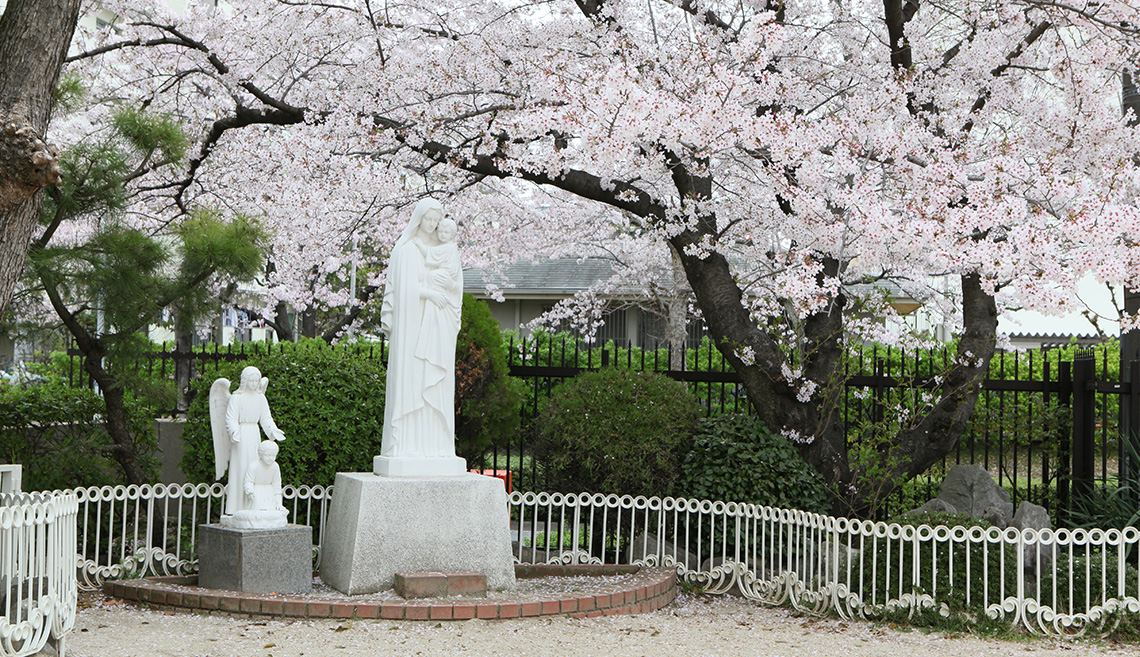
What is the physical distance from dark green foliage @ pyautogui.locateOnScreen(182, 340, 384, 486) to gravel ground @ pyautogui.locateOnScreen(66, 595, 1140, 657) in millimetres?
1787

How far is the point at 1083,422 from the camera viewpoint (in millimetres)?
8727

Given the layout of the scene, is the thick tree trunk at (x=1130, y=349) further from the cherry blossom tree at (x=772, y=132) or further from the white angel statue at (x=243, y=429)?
the white angel statue at (x=243, y=429)

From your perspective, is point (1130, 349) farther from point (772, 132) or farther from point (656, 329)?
point (656, 329)

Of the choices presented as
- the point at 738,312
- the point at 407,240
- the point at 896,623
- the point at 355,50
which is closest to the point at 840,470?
the point at 738,312

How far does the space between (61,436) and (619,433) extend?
496 cm

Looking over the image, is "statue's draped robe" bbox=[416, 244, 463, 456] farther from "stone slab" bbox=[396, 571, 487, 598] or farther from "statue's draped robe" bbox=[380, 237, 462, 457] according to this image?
"stone slab" bbox=[396, 571, 487, 598]

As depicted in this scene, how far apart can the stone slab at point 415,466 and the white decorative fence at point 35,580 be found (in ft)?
7.21

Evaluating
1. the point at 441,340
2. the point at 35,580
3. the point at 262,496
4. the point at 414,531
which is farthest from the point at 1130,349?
the point at 35,580

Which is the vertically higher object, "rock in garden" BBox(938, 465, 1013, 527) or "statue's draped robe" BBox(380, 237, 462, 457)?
"statue's draped robe" BBox(380, 237, 462, 457)

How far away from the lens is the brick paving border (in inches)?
245

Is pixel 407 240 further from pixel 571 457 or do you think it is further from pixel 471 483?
pixel 571 457

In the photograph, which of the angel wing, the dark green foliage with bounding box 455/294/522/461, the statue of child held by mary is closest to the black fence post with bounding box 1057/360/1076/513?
the dark green foliage with bounding box 455/294/522/461

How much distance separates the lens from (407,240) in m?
7.25

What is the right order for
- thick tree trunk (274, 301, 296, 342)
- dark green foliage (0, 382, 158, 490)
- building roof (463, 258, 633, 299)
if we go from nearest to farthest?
dark green foliage (0, 382, 158, 490)
thick tree trunk (274, 301, 296, 342)
building roof (463, 258, 633, 299)
